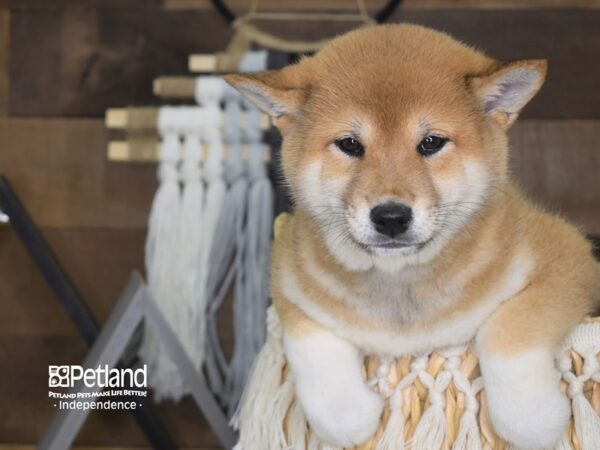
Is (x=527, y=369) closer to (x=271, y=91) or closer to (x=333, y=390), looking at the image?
(x=333, y=390)

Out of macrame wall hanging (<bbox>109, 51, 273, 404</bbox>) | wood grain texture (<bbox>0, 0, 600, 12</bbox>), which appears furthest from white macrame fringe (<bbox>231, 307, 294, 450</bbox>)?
wood grain texture (<bbox>0, 0, 600, 12</bbox>)

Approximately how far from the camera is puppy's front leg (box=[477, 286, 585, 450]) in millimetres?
972

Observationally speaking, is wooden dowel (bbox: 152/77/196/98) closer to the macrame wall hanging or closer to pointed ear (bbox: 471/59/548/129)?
the macrame wall hanging

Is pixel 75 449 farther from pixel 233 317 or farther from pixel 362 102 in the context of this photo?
pixel 362 102

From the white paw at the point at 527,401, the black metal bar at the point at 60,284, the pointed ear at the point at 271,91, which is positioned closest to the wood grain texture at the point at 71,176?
the black metal bar at the point at 60,284

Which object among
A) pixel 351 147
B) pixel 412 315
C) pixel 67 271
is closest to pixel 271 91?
pixel 351 147

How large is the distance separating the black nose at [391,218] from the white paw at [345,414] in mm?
214

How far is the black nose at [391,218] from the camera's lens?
0.97 m

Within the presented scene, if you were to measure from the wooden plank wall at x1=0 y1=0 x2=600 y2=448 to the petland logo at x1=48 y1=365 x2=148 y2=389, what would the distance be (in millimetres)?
34

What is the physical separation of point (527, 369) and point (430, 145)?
32 centimetres

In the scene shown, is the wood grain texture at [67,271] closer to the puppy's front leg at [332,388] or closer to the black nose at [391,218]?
the puppy's front leg at [332,388]

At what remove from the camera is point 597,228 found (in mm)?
1925

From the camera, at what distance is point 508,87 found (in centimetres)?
108

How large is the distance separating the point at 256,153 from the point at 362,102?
782mm
